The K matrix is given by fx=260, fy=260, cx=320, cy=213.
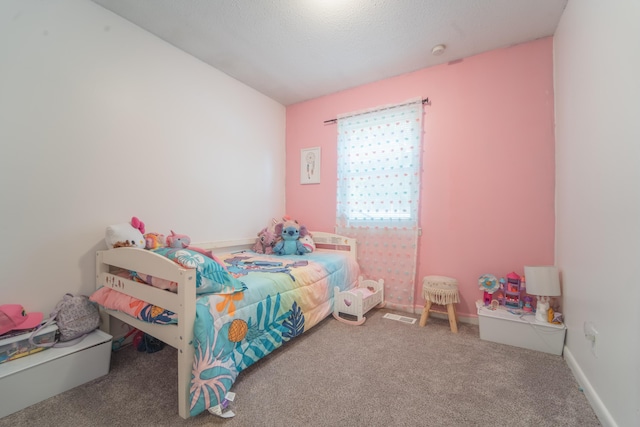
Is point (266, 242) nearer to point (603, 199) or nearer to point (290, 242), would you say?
point (290, 242)

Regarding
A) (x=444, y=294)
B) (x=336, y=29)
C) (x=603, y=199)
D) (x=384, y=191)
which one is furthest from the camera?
(x=384, y=191)

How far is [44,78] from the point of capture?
161 centimetres

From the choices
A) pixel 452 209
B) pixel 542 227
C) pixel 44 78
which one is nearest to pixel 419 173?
pixel 452 209

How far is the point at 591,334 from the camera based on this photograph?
4.57ft

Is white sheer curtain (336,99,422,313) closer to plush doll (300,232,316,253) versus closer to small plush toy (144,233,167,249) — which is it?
plush doll (300,232,316,253)

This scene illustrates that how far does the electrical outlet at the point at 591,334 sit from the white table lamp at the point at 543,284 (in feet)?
1.25

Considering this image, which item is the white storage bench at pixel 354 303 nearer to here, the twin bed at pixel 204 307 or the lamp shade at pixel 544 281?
the twin bed at pixel 204 307

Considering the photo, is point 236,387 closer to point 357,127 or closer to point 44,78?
point 44,78

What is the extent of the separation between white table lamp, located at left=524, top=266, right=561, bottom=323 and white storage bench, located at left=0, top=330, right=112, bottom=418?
2.86 m

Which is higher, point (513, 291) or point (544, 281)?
point (544, 281)

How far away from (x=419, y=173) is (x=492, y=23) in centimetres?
126

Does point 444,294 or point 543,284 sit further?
point 444,294

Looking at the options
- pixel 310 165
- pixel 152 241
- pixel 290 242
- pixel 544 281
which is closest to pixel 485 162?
pixel 544 281

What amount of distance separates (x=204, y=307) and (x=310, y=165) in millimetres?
2324
